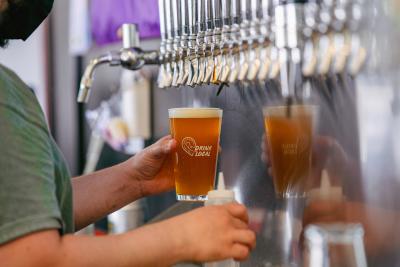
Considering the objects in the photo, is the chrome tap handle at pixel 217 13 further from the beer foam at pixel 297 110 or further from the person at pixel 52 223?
the person at pixel 52 223

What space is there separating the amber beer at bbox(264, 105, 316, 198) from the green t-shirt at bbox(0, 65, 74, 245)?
44 cm

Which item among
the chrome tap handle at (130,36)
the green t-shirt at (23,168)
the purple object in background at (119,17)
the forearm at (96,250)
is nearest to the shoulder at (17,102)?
the green t-shirt at (23,168)

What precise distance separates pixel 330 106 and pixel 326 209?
0.20 meters

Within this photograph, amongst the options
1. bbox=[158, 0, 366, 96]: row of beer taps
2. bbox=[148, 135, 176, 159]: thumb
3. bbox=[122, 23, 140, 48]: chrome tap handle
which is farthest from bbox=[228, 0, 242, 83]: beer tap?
bbox=[122, 23, 140, 48]: chrome tap handle

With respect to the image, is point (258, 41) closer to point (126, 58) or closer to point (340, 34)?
point (340, 34)

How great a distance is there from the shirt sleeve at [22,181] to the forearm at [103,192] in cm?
44

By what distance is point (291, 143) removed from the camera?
3.60 feet

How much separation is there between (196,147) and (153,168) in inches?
8.7

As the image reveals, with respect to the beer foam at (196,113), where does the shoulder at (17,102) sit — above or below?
above

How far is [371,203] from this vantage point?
3.31 ft

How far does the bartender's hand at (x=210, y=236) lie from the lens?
908 millimetres

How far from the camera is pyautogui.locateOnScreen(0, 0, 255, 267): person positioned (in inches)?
33.1

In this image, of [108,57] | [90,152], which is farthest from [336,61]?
[90,152]

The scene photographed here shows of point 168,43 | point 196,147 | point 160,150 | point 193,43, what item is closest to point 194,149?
point 196,147
